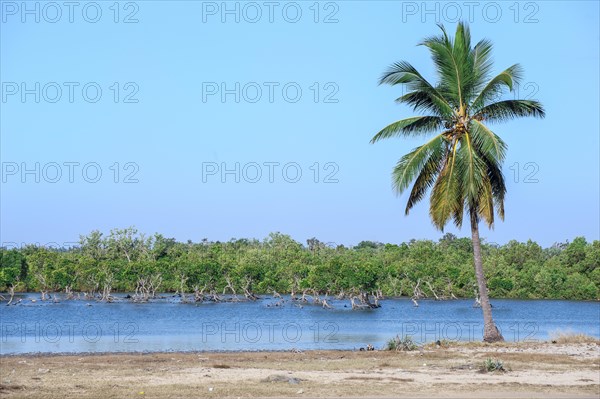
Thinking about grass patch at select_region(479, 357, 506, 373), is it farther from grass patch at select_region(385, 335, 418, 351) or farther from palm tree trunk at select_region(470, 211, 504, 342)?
palm tree trunk at select_region(470, 211, 504, 342)

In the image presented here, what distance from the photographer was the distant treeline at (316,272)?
311 ft

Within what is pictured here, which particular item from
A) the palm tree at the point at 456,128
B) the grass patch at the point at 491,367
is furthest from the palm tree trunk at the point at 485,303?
the grass patch at the point at 491,367

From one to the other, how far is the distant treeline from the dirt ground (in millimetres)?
58765

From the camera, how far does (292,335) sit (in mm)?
44719

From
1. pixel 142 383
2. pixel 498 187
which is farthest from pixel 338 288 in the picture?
pixel 142 383

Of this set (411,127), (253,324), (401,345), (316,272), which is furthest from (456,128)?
(316,272)

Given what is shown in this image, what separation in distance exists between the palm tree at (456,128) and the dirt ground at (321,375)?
5.19 meters

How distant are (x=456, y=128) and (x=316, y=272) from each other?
191 feet

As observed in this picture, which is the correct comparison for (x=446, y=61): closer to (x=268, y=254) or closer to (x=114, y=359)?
(x=114, y=359)

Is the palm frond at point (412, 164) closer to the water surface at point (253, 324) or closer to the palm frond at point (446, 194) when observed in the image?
the palm frond at point (446, 194)

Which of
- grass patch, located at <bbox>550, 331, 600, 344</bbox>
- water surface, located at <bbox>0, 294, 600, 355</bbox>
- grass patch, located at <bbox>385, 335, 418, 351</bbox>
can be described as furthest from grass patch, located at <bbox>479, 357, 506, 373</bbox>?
water surface, located at <bbox>0, 294, 600, 355</bbox>

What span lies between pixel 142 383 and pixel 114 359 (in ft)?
23.7

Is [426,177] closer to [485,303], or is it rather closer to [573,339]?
[485,303]

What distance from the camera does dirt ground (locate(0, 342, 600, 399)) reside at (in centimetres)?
1642
